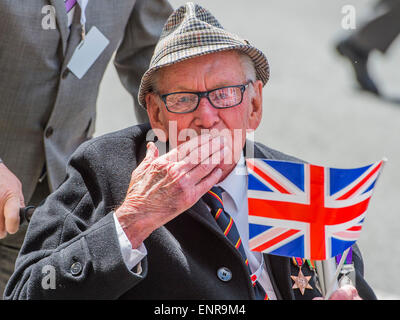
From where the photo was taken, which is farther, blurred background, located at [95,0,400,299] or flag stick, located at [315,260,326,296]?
blurred background, located at [95,0,400,299]

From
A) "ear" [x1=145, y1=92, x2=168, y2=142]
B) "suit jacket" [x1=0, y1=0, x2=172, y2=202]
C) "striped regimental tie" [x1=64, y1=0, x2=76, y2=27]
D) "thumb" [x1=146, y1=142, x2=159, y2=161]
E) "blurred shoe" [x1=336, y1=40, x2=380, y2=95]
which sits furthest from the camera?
"blurred shoe" [x1=336, y1=40, x2=380, y2=95]

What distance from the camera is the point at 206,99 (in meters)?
2.60

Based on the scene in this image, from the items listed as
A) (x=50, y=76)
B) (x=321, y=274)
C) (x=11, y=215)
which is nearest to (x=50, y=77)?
(x=50, y=76)

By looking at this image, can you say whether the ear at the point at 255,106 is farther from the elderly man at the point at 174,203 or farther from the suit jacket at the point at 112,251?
the suit jacket at the point at 112,251

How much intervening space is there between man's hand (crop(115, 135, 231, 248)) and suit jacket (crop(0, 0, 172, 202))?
40.9 inches

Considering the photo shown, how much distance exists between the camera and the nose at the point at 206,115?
256 cm

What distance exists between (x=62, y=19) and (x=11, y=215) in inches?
38.0

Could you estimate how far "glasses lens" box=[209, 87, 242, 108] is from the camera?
2.61 meters

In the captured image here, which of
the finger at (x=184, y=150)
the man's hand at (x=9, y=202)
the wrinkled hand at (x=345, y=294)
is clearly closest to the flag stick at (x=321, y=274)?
the wrinkled hand at (x=345, y=294)

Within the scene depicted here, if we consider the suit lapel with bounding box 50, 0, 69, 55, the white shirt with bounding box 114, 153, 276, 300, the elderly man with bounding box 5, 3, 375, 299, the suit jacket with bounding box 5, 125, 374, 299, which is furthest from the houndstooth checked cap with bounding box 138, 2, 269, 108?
the suit lapel with bounding box 50, 0, 69, 55

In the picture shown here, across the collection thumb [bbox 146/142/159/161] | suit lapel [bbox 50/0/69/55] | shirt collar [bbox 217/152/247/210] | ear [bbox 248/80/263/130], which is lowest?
shirt collar [bbox 217/152/247/210]

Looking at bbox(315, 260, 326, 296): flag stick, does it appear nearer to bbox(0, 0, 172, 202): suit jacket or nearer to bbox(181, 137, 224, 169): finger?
bbox(181, 137, 224, 169): finger

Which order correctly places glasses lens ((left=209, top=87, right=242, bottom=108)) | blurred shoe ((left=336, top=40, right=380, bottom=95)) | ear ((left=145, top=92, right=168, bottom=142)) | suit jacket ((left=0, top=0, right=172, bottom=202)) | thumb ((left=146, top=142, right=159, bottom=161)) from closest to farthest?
thumb ((left=146, top=142, right=159, bottom=161)), glasses lens ((left=209, top=87, right=242, bottom=108)), ear ((left=145, top=92, right=168, bottom=142)), suit jacket ((left=0, top=0, right=172, bottom=202)), blurred shoe ((left=336, top=40, right=380, bottom=95))

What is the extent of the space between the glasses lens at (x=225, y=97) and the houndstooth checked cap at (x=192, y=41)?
6.0 inches
